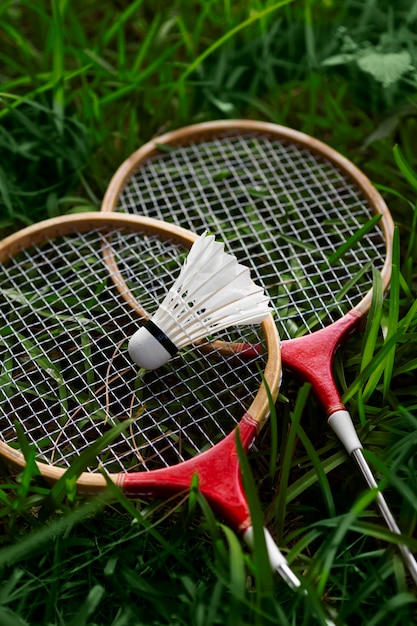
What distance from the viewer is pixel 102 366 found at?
173 centimetres

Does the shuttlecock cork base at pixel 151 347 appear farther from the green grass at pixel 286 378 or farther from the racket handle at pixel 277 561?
→ the racket handle at pixel 277 561

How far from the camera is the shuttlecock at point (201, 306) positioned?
5.14 ft

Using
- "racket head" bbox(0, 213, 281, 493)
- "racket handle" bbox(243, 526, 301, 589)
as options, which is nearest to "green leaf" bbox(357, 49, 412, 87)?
"racket head" bbox(0, 213, 281, 493)

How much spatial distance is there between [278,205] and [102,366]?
2.13 ft

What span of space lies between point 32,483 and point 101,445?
0.66ft

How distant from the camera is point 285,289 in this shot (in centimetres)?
180

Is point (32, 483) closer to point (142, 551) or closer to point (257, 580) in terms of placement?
point (142, 551)

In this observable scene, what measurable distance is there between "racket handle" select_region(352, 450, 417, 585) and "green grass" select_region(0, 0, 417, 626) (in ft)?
0.08

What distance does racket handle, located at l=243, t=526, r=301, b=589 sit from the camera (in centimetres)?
138

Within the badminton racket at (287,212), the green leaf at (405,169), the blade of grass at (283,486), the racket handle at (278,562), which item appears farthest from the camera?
the green leaf at (405,169)

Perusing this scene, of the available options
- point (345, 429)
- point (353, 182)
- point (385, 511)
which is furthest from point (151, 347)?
point (353, 182)

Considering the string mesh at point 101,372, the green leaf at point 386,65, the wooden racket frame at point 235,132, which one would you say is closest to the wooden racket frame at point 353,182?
the wooden racket frame at point 235,132

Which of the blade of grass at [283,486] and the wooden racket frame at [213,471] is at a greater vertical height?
the wooden racket frame at [213,471]

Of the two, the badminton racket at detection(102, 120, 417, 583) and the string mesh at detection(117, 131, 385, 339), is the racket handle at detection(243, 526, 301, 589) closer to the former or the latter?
the badminton racket at detection(102, 120, 417, 583)
